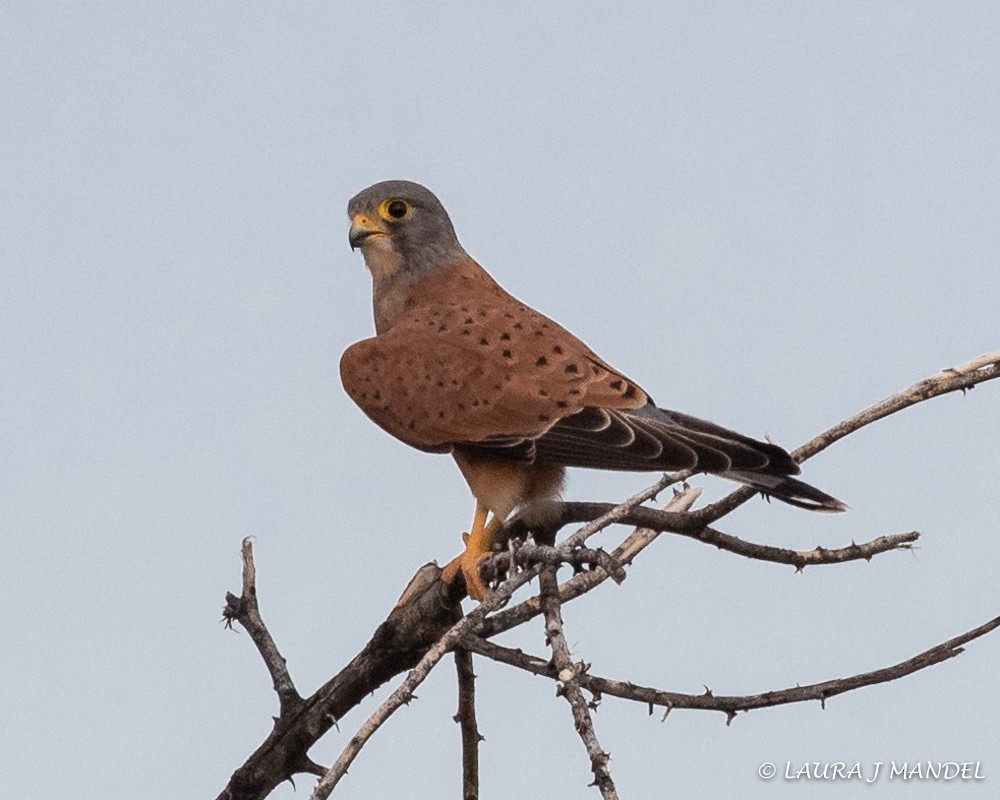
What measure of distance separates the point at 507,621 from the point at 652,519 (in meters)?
0.40

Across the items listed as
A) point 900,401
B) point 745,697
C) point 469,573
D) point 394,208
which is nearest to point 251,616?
point 469,573

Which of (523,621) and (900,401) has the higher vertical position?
(900,401)

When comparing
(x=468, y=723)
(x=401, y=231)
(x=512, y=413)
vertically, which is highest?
(x=401, y=231)

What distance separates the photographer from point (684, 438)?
4004mm

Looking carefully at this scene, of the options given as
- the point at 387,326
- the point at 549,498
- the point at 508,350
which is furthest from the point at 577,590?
the point at 387,326

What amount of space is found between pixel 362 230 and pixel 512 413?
150 centimetres

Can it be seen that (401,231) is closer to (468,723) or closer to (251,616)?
(251,616)

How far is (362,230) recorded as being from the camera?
569 centimetres

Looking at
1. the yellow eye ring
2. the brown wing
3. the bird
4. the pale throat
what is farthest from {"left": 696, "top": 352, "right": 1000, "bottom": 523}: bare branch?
the yellow eye ring

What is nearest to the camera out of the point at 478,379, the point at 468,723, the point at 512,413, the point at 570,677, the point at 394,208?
the point at 570,677

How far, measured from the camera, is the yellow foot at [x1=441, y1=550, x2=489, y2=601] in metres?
3.93

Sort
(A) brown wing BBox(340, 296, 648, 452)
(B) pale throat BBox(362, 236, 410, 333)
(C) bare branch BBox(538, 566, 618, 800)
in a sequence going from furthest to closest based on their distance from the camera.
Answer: (B) pale throat BBox(362, 236, 410, 333)
(A) brown wing BBox(340, 296, 648, 452)
(C) bare branch BBox(538, 566, 618, 800)

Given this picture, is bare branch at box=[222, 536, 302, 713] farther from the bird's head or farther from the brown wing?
the bird's head

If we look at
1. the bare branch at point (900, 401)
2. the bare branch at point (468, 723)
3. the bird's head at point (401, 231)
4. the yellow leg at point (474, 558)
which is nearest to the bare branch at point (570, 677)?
the bare branch at point (900, 401)
